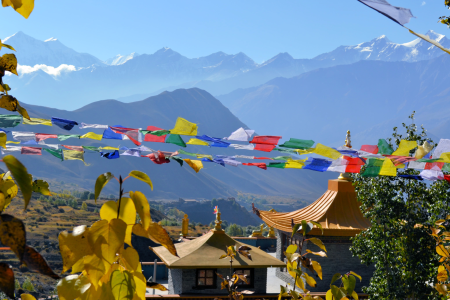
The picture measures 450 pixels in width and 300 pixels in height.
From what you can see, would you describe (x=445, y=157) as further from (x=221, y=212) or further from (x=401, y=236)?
(x=221, y=212)

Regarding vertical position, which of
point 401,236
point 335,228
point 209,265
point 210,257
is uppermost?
point 401,236

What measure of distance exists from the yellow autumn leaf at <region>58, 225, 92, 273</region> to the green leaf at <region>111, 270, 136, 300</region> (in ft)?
0.22

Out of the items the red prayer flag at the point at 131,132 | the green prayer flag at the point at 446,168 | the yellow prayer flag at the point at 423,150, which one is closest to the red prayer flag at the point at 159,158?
the red prayer flag at the point at 131,132

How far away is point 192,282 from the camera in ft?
32.6

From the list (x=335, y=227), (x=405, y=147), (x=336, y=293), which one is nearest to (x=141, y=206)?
(x=336, y=293)

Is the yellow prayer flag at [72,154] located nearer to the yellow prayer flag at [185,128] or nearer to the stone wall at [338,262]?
the yellow prayer flag at [185,128]

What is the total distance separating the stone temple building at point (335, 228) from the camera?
1190cm

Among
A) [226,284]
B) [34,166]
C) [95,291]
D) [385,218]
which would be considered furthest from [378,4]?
[34,166]

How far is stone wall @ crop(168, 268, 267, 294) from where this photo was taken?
9.91 meters

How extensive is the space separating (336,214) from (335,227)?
2.30ft

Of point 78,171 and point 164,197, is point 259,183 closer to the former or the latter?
point 164,197

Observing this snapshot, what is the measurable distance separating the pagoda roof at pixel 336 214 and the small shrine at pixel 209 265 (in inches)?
91.0

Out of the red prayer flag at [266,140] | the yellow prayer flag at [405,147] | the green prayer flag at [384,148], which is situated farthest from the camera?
the green prayer flag at [384,148]

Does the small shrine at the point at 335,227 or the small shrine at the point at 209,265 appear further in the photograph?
the small shrine at the point at 335,227
